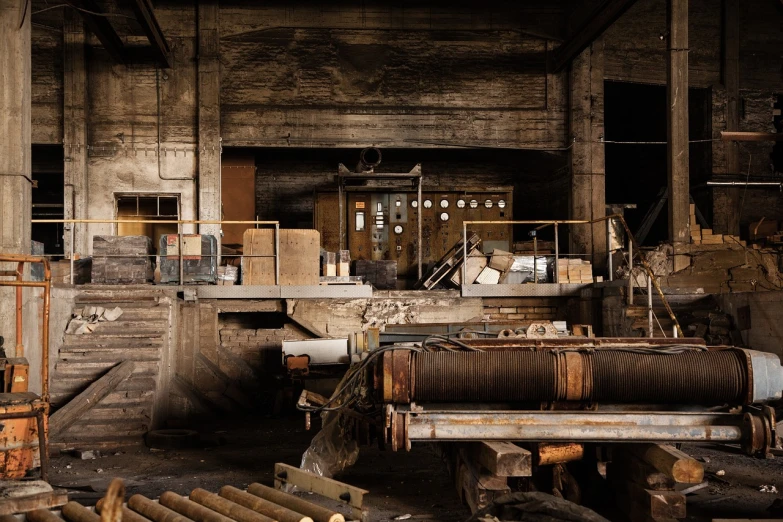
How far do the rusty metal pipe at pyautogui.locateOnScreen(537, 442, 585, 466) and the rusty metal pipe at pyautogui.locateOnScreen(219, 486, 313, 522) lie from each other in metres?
1.93

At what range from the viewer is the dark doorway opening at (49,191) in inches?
671

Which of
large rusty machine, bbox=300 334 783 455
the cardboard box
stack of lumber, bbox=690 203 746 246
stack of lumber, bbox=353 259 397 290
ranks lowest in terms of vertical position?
large rusty machine, bbox=300 334 783 455

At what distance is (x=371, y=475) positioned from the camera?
695cm

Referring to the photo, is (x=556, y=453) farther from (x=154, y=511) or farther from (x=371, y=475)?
(x=154, y=511)

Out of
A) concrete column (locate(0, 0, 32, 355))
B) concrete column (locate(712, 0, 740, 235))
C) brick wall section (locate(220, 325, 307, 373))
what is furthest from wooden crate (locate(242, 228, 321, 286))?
concrete column (locate(712, 0, 740, 235))

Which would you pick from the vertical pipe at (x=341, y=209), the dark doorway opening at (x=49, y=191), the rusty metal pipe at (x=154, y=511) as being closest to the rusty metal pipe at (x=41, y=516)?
the rusty metal pipe at (x=154, y=511)

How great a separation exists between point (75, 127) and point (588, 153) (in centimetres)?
1170

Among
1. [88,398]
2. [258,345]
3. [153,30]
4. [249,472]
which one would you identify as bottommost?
[249,472]

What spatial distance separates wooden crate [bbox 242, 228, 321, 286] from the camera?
1255 centimetres

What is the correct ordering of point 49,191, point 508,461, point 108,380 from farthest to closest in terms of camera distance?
point 49,191 < point 108,380 < point 508,461

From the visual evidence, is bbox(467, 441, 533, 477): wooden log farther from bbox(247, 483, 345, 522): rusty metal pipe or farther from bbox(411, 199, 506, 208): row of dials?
bbox(411, 199, 506, 208): row of dials

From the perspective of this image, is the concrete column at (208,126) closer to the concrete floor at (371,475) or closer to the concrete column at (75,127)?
the concrete column at (75,127)

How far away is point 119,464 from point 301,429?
299cm

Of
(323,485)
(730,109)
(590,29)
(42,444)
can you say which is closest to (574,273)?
(590,29)
